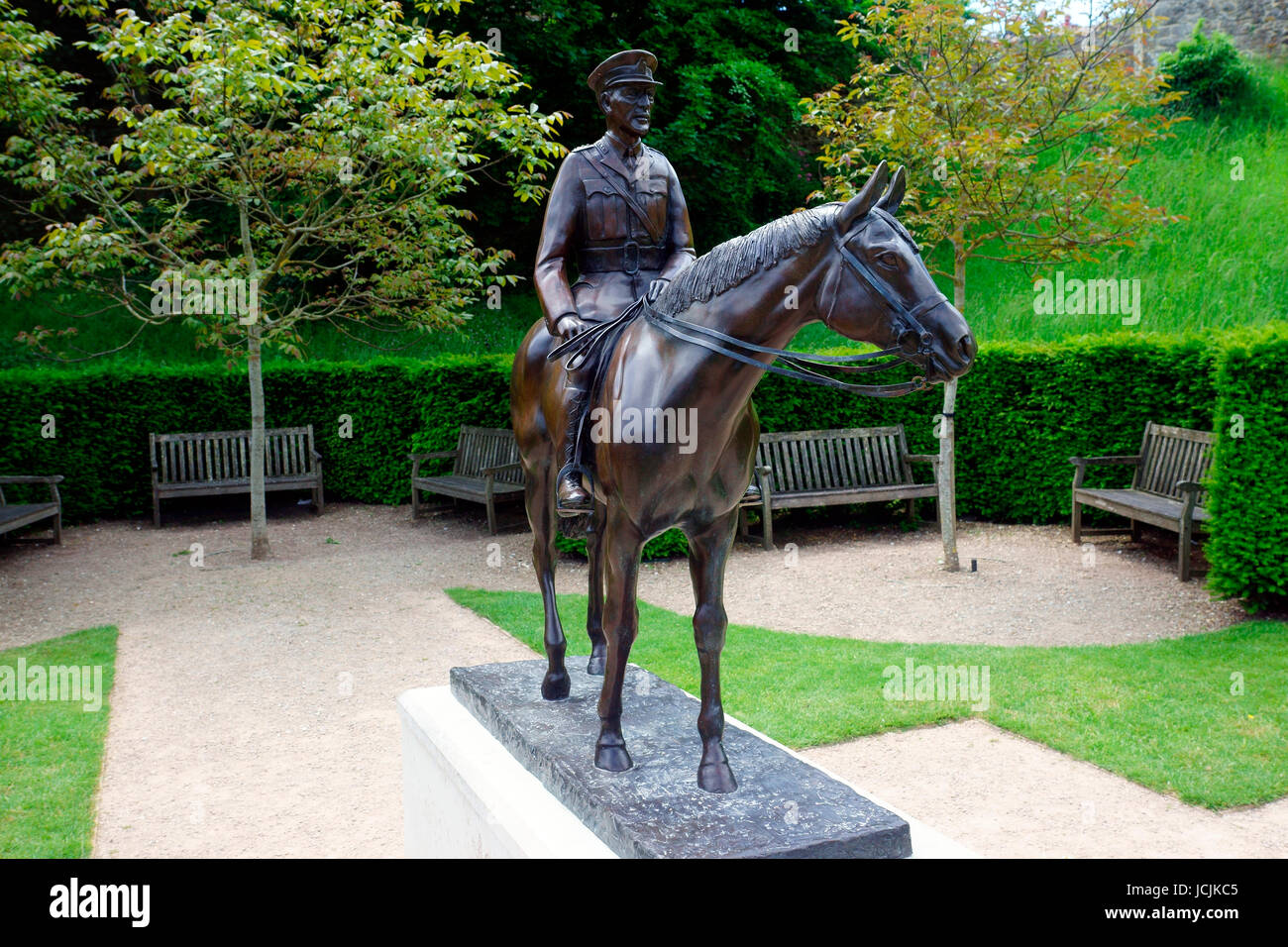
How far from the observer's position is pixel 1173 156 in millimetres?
23250

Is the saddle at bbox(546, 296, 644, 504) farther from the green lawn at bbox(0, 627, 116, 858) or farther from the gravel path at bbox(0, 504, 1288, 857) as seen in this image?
the green lawn at bbox(0, 627, 116, 858)

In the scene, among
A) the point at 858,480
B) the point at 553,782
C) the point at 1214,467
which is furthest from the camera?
the point at 858,480

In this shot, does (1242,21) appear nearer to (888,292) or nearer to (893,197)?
(893,197)

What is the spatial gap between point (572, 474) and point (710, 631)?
842 mm

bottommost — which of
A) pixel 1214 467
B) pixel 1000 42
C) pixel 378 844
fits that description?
pixel 378 844

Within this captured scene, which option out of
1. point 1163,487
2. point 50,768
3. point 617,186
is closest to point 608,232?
point 617,186

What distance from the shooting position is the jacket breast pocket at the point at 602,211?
14.0 ft

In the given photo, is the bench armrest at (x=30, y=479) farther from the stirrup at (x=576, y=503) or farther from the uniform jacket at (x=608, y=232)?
the stirrup at (x=576, y=503)

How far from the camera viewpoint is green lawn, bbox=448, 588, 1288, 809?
5660mm

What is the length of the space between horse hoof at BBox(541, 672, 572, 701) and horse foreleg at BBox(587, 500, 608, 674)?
11.0 inches

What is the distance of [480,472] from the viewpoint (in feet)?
43.9
